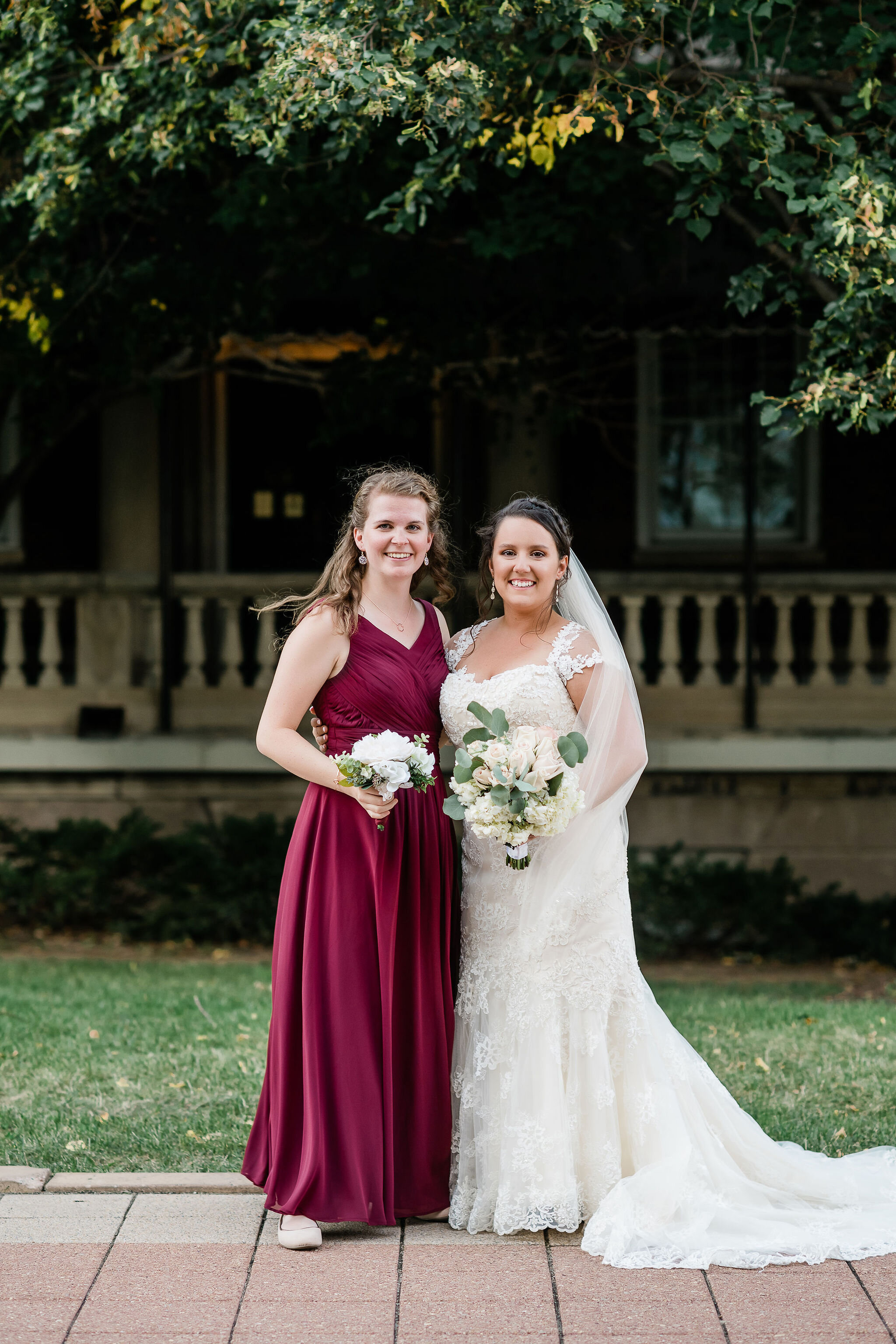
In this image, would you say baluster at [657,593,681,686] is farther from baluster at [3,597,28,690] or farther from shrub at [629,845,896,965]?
baluster at [3,597,28,690]

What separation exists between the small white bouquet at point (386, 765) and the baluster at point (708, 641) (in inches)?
263

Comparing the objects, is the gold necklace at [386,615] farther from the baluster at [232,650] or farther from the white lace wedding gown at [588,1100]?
the baluster at [232,650]

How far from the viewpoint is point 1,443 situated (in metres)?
11.5

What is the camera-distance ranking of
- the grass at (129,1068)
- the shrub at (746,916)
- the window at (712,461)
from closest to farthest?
the grass at (129,1068) < the shrub at (746,916) < the window at (712,461)

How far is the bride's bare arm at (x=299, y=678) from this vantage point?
385cm

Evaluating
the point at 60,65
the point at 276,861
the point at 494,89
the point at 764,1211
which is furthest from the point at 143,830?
the point at 764,1211

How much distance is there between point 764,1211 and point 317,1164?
49.7 inches

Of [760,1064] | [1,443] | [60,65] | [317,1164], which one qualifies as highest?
[60,65]

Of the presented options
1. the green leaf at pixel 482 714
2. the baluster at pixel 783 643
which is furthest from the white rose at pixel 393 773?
the baluster at pixel 783 643

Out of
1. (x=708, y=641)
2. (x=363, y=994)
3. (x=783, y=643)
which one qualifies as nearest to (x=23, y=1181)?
(x=363, y=994)

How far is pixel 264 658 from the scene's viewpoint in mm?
10266

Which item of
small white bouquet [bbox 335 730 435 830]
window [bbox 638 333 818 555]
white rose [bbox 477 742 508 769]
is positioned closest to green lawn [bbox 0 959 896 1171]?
small white bouquet [bbox 335 730 435 830]

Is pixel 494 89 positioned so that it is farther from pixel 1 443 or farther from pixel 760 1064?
pixel 1 443

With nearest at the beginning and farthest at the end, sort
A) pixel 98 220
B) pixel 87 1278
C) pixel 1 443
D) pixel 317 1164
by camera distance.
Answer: pixel 87 1278 < pixel 317 1164 < pixel 98 220 < pixel 1 443
